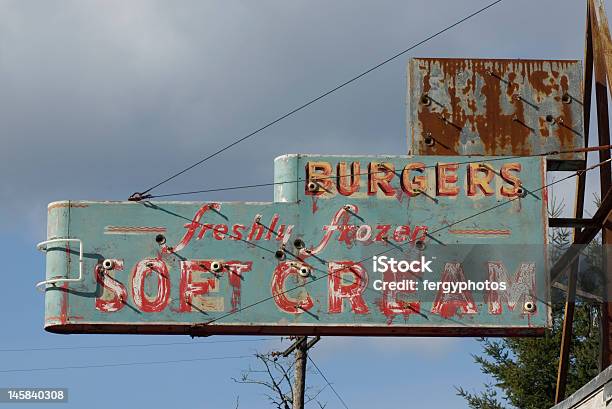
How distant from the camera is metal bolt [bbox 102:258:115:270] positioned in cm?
2219

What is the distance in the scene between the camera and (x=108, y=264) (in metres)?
22.2

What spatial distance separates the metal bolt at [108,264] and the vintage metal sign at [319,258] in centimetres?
2

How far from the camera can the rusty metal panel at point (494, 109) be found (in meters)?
23.5

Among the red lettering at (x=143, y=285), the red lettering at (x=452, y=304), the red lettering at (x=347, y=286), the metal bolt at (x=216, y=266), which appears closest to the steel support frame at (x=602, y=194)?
the red lettering at (x=452, y=304)

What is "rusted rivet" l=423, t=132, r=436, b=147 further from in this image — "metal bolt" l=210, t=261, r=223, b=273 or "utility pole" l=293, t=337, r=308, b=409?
"utility pole" l=293, t=337, r=308, b=409

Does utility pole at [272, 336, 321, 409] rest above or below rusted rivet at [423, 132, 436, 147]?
below

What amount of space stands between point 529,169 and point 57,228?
26.1 ft

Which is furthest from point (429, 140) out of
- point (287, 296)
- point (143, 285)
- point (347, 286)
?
point (143, 285)

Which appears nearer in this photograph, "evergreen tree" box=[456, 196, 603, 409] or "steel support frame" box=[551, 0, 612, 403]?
"steel support frame" box=[551, 0, 612, 403]

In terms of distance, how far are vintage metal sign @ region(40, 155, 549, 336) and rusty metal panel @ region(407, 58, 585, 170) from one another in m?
0.92

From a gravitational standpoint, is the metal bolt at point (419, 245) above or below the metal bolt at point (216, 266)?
above

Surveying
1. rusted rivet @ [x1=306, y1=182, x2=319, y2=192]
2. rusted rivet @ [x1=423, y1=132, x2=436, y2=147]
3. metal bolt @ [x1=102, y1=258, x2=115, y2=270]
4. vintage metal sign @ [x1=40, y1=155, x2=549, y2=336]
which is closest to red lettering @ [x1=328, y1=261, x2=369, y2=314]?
vintage metal sign @ [x1=40, y1=155, x2=549, y2=336]

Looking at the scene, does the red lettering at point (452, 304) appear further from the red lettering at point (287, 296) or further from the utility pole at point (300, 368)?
the utility pole at point (300, 368)

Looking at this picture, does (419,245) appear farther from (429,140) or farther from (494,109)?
(494,109)
